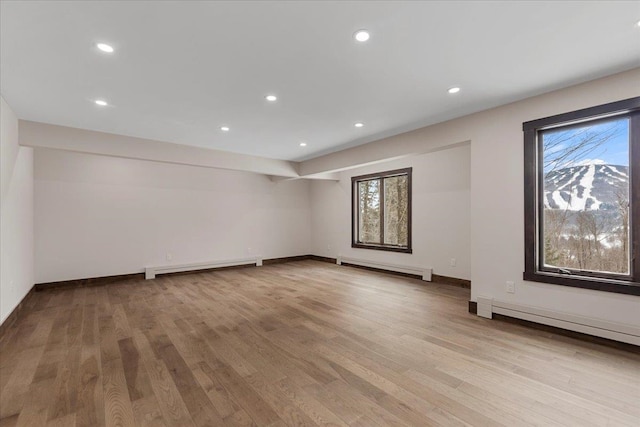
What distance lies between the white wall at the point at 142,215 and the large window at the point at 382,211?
206cm

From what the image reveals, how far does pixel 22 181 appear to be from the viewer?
159 inches

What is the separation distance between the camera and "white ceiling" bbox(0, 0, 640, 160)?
1.80 meters

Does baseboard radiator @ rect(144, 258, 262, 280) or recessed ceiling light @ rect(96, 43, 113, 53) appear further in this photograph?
baseboard radiator @ rect(144, 258, 262, 280)

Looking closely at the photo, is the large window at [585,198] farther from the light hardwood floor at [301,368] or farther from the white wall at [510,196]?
the light hardwood floor at [301,368]

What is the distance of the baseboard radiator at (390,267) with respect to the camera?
5414 millimetres

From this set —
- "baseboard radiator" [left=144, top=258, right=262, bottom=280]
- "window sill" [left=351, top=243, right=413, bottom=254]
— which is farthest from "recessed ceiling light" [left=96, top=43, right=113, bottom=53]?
"window sill" [left=351, top=243, right=413, bottom=254]

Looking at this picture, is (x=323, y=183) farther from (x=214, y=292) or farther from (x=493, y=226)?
(x=493, y=226)

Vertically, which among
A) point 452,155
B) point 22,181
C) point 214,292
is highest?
point 452,155

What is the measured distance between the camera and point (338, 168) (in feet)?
18.5

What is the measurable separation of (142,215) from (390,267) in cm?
518

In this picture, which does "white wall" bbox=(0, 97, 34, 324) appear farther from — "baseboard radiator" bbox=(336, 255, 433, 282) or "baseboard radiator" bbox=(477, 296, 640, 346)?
"baseboard radiator" bbox=(336, 255, 433, 282)

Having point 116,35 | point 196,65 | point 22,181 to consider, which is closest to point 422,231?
point 196,65

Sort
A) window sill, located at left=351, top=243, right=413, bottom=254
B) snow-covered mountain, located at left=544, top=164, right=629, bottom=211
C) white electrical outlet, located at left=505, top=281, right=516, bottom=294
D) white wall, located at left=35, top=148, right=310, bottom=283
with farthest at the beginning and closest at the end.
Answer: window sill, located at left=351, top=243, right=413, bottom=254 → white wall, located at left=35, top=148, right=310, bottom=283 → white electrical outlet, located at left=505, top=281, right=516, bottom=294 → snow-covered mountain, located at left=544, top=164, right=629, bottom=211

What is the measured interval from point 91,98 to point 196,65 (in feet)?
5.06
